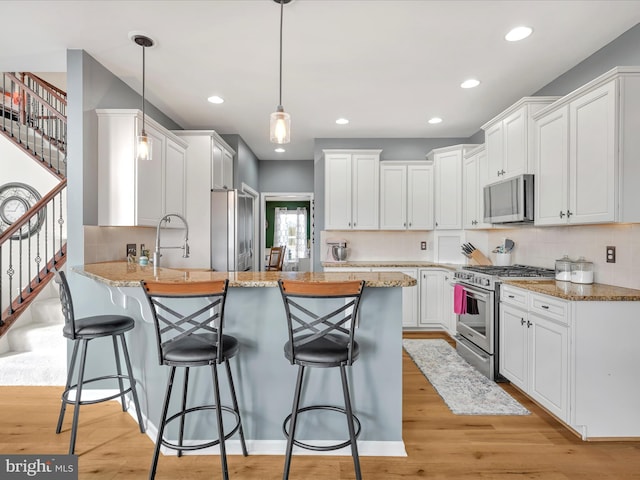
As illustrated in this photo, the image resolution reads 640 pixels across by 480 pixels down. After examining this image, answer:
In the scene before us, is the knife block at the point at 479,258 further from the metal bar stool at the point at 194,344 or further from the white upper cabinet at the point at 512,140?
the metal bar stool at the point at 194,344

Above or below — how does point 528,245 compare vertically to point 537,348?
above

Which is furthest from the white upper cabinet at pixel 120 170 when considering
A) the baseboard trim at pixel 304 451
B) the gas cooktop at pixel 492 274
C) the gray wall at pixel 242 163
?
the gas cooktop at pixel 492 274

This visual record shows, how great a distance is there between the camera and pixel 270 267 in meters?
6.97

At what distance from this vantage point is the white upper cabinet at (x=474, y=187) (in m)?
4.29

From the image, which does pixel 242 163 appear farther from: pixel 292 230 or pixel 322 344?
pixel 322 344

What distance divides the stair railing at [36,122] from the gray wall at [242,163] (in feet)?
7.68

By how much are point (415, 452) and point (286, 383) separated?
0.90 meters

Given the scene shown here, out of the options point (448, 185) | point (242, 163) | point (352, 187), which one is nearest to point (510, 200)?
point (448, 185)

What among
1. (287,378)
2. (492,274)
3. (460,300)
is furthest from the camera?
(460,300)

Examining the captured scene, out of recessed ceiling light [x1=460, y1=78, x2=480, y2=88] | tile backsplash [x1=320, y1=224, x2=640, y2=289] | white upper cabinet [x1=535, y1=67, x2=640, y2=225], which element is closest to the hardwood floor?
tile backsplash [x1=320, y1=224, x2=640, y2=289]

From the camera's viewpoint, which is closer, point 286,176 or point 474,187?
point 474,187

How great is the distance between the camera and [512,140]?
11.4 ft

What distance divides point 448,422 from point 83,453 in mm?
2387

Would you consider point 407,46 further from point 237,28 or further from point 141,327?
point 141,327
